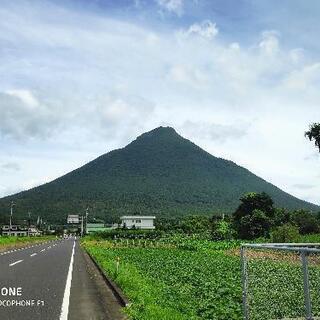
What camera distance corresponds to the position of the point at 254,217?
6638cm

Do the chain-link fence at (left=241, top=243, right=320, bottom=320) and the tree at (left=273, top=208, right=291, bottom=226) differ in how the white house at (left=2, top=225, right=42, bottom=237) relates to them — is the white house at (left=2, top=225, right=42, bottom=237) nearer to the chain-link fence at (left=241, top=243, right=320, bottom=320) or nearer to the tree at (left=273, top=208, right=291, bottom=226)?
the tree at (left=273, top=208, right=291, bottom=226)

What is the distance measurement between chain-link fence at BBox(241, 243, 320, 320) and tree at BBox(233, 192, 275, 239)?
5978cm

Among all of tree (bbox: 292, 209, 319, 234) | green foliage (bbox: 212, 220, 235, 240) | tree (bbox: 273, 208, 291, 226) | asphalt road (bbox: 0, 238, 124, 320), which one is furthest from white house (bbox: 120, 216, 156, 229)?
asphalt road (bbox: 0, 238, 124, 320)

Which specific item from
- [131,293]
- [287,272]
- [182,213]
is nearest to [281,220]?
[131,293]

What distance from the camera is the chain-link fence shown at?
5301mm

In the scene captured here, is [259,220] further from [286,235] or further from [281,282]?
[281,282]

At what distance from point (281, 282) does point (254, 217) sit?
6205 cm

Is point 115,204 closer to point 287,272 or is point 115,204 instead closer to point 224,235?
point 224,235

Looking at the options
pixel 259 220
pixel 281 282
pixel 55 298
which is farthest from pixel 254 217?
pixel 281 282

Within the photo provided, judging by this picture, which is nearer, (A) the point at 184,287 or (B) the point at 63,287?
(B) the point at 63,287

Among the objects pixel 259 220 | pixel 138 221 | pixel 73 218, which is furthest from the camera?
pixel 138 221

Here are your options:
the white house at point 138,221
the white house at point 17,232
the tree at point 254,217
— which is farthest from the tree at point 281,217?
the white house at point 17,232

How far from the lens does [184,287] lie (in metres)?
14.0

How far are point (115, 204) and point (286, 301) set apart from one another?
181 metres
